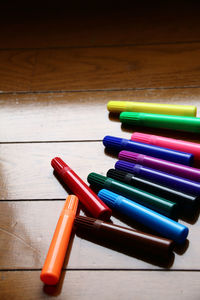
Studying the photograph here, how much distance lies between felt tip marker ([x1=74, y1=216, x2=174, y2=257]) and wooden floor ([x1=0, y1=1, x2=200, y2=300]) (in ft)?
0.06

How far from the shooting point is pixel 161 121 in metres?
0.66

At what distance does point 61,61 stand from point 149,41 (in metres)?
0.26

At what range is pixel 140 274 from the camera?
456mm

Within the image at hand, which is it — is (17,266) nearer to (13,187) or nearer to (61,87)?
(13,187)

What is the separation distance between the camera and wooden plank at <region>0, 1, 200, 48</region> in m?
0.91

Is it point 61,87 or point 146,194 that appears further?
point 61,87

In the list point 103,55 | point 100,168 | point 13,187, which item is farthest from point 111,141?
point 103,55

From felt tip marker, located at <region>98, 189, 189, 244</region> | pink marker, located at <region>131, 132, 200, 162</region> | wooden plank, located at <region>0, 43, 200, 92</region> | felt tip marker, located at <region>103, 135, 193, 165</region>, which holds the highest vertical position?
wooden plank, located at <region>0, 43, 200, 92</region>

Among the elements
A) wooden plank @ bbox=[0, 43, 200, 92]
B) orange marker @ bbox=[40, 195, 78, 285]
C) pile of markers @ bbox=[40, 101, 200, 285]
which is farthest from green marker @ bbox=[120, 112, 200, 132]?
orange marker @ bbox=[40, 195, 78, 285]

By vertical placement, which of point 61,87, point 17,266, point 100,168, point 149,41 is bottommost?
point 17,266

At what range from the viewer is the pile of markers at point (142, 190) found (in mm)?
470

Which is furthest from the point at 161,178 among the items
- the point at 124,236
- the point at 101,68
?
the point at 101,68

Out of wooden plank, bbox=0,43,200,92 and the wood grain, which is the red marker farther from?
wooden plank, bbox=0,43,200,92

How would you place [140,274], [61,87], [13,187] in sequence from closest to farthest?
[140,274] < [13,187] < [61,87]
